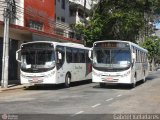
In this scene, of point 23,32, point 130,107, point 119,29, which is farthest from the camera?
point 119,29

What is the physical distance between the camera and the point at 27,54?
80.7 ft

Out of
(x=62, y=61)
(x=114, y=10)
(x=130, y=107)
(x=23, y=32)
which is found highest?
(x=114, y=10)

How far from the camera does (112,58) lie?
81.4ft

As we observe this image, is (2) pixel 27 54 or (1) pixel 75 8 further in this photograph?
(1) pixel 75 8

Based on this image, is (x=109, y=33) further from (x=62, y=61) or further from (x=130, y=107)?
(x=130, y=107)

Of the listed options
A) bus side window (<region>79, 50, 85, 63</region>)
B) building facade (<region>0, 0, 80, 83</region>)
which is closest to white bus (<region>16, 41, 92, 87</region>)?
building facade (<region>0, 0, 80, 83</region>)

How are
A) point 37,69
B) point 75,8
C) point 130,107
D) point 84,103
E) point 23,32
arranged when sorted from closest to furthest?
1. point 130,107
2. point 84,103
3. point 37,69
4. point 23,32
5. point 75,8

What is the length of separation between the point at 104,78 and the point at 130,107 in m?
9.74

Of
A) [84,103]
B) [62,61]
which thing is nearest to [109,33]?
[62,61]

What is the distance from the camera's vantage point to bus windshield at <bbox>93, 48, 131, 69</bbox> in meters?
24.6

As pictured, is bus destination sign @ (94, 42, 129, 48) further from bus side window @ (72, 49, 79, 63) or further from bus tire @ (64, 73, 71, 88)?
bus tire @ (64, 73, 71, 88)

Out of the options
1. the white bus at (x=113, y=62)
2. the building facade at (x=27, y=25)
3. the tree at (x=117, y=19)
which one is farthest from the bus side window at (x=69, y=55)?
the tree at (x=117, y=19)

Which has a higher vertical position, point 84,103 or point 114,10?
point 114,10

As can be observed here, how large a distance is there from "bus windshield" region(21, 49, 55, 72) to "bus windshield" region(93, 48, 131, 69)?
287 centimetres
